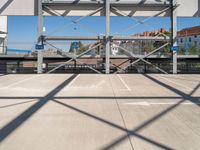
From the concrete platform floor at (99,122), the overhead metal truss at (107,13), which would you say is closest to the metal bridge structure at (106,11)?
the overhead metal truss at (107,13)

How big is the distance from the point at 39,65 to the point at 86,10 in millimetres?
5238

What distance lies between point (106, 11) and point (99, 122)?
49.4 ft

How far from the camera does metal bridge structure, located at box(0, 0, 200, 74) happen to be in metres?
20.4

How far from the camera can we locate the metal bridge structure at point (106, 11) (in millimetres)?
20391

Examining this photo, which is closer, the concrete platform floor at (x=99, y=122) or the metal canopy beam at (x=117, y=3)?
the concrete platform floor at (x=99, y=122)

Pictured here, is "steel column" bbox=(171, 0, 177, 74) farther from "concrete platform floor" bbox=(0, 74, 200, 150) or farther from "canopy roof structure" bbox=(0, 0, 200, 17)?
"concrete platform floor" bbox=(0, 74, 200, 150)

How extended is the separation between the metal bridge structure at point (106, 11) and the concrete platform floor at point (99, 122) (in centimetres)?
1082

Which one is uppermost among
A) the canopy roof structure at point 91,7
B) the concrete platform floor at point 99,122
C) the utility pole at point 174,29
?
the canopy roof structure at point 91,7

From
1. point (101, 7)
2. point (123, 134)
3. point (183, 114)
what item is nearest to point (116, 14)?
point (101, 7)

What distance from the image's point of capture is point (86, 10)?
20906 mm

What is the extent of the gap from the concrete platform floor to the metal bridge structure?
10817 mm

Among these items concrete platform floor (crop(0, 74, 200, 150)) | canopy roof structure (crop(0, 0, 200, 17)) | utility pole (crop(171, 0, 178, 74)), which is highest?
canopy roof structure (crop(0, 0, 200, 17))

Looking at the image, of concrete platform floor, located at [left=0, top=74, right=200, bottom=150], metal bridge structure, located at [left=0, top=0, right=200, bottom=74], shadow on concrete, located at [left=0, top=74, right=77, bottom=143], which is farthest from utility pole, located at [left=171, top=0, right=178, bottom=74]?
shadow on concrete, located at [left=0, top=74, right=77, bottom=143]

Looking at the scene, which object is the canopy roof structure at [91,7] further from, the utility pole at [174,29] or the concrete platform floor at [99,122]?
the concrete platform floor at [99,122]
